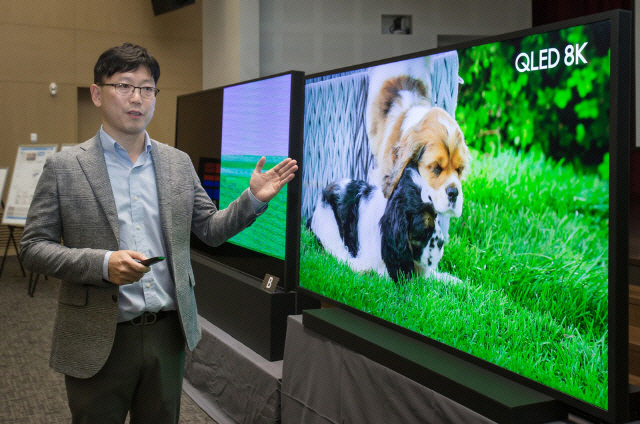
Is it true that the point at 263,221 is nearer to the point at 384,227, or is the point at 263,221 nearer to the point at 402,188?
the point at 384,227

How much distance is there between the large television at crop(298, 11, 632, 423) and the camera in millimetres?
1404

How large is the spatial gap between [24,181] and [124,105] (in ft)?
18.9

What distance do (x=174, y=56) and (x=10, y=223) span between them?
3741 mm

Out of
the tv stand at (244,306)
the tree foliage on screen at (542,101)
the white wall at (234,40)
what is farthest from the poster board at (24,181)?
the tree foliage on screen at (542,101)

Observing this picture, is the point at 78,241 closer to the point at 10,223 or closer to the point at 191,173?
the point at 191,173

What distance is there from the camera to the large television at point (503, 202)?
1.40 meters

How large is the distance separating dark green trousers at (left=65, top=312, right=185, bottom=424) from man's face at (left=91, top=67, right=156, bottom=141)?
0.51 metres

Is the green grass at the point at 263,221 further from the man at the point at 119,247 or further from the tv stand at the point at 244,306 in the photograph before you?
the man at the point at 119,247

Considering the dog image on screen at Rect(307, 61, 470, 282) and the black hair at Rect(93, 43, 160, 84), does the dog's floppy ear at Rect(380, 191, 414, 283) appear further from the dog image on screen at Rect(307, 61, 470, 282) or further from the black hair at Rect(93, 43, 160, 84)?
the black hair at Rect(93, 43, 160, 84)

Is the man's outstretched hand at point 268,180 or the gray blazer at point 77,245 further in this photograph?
the man's outstretched hand at point 268,180

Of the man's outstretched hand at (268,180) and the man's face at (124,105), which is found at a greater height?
the man's face at (124,105)

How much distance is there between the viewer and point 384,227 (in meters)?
2.20

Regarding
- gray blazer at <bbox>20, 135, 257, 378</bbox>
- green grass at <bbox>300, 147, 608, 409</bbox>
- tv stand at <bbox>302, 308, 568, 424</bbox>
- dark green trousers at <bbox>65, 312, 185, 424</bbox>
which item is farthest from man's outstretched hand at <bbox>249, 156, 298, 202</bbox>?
tv stand at <bbox>302, 308, 568, 424</bbox>

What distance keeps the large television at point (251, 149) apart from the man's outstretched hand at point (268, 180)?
3.08 feet
